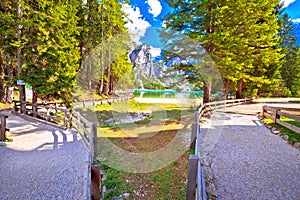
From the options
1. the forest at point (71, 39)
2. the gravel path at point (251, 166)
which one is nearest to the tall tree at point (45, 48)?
the forest at point (71, 39)

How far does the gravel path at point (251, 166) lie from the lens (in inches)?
123

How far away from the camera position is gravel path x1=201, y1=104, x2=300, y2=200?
3.12 metres

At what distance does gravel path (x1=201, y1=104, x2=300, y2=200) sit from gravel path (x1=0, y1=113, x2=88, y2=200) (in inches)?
117

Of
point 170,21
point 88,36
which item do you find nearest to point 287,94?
point 170,21

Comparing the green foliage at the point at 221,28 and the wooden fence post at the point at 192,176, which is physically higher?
the green foliage at the point at 221,28

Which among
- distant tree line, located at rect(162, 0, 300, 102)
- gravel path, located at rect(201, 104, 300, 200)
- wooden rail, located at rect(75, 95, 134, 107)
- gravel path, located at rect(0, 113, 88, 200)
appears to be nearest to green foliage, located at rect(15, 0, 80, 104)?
wooden rail, located at rect(75, 95, 134, 107)

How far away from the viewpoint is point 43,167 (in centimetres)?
468

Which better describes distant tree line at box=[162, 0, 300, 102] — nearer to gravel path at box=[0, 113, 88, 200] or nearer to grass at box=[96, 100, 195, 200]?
grass at box=[96, 100, 195, 200]

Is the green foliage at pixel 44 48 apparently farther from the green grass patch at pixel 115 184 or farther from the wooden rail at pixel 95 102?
the green grass patch at pixel 115 184

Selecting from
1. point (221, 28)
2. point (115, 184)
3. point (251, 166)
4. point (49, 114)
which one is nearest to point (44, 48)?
point (49, 114)

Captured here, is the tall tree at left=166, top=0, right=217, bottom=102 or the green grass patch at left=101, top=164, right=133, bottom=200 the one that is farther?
the tall tree at left=166, top=0, right=217, bottom=102

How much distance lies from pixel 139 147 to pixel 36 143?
3838 millimetres

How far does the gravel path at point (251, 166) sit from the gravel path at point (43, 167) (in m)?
2.96

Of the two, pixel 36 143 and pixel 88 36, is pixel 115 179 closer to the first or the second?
pixel 36 143
